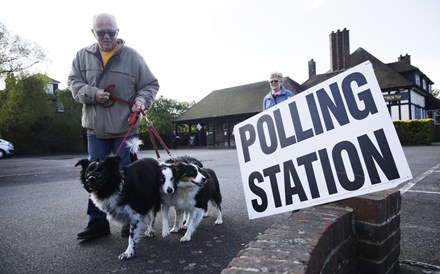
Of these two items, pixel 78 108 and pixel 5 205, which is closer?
pixel 5 205

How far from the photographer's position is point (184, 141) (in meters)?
38.9

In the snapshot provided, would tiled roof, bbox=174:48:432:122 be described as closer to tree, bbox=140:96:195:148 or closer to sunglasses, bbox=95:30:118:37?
tree, bbox=140:96:195:148

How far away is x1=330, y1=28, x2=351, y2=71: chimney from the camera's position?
102ft

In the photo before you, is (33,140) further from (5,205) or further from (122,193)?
(122,193)

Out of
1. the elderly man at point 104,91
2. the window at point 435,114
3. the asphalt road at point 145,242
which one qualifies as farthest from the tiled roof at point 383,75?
the elderly man at point 104,91

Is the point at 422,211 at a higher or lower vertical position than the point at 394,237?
lower

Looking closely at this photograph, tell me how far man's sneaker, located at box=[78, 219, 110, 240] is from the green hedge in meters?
23.4

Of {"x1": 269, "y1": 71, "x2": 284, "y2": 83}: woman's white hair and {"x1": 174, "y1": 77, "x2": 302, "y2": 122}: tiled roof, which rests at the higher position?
{"x1": 174, "y1": 77, "x2": 302, "y2": 122}: tiled roof

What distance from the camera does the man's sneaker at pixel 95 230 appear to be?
329 centimetres

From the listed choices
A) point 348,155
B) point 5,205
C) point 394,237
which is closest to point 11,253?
point 5,205

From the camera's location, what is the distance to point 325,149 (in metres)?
2.13

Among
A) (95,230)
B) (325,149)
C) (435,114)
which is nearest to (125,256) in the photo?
(95,230)

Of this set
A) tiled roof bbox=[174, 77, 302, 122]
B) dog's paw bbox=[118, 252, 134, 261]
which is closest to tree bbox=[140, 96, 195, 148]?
tiled roof bbox=[174, 77, 302, 122]

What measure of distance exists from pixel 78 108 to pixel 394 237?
34.3 metres
